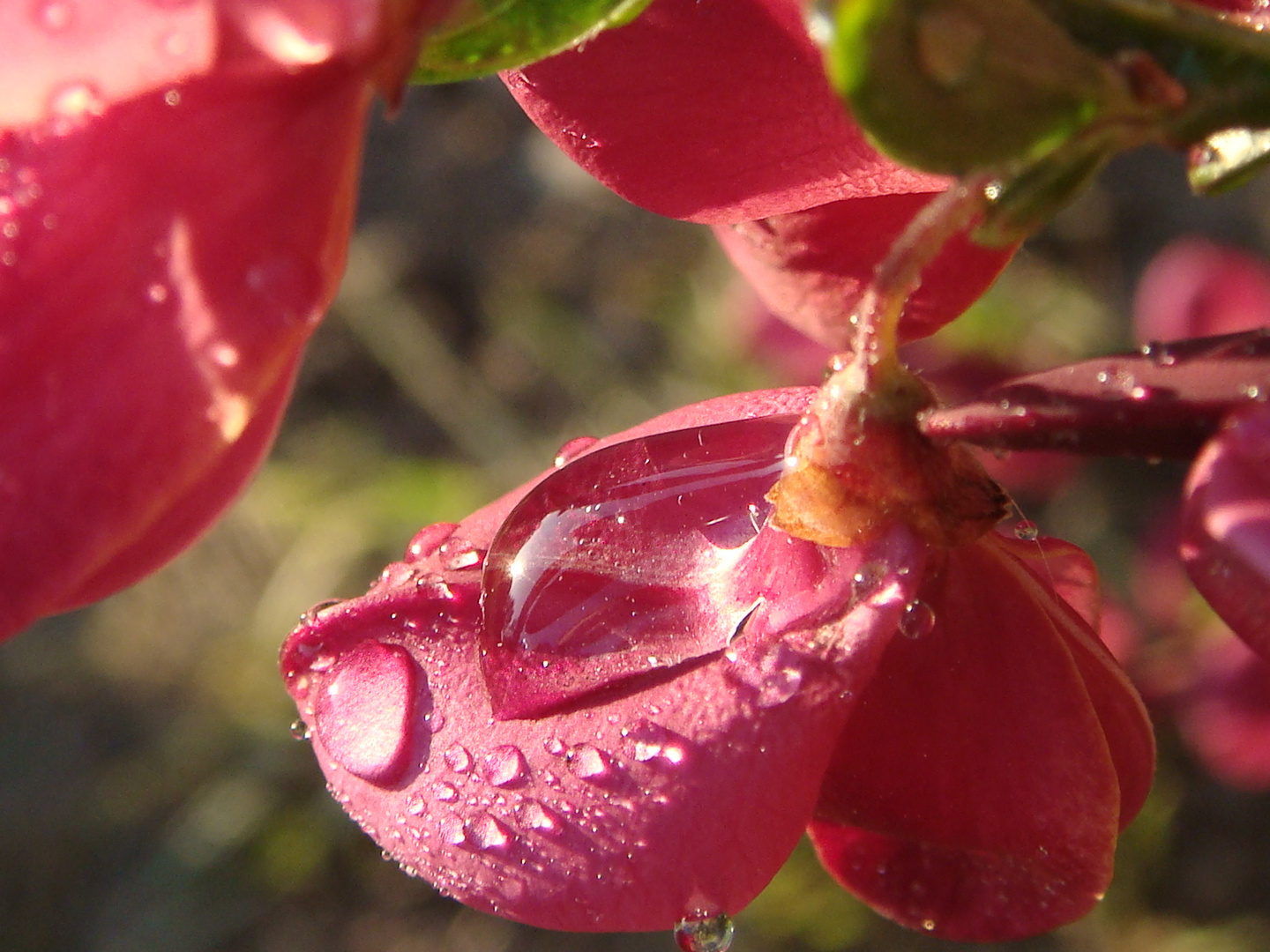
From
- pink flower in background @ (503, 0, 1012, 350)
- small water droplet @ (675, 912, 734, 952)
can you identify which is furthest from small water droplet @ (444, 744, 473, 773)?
pink flower in background @ (503, 0, 1012, 350)

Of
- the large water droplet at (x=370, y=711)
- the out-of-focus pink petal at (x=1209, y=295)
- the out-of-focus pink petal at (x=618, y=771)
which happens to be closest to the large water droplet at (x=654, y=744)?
the out-of-focus pink petal at (x=618, y=771)

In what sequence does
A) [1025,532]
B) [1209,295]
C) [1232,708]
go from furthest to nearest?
[1209,295] → [1232,708] → [1025,532]

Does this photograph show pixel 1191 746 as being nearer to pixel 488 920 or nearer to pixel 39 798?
pixel 488 920

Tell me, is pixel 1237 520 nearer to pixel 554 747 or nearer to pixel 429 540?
pixel 554 747

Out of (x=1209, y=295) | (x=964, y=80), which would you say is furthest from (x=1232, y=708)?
(x=964, y=80)

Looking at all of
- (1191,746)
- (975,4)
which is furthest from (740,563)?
(1191,746)

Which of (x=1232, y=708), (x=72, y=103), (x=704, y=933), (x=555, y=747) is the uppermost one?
(x=72, y=103)
